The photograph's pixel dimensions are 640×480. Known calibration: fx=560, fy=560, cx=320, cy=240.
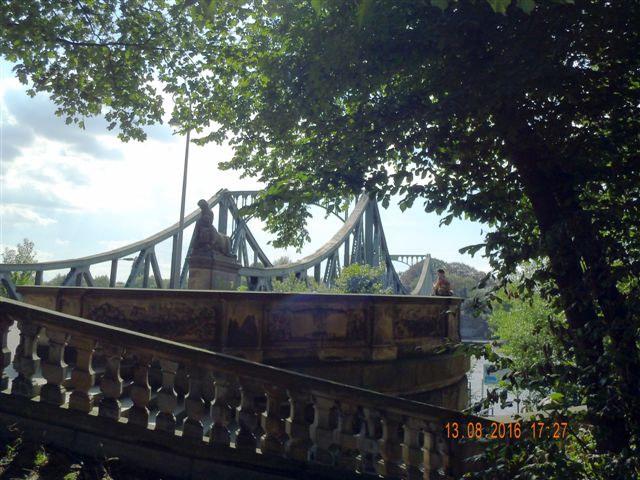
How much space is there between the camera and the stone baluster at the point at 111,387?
3982mm

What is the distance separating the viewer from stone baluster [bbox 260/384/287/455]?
4.24 m

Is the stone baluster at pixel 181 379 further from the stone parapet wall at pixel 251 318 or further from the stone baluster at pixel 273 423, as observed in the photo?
the stone parapet wall at pixel 251 318

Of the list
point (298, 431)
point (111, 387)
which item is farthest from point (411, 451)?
point (111, 387)

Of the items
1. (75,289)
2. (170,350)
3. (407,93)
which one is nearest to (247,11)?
(407,93)

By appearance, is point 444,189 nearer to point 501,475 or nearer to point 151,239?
point 501,475

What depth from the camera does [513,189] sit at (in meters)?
5.72

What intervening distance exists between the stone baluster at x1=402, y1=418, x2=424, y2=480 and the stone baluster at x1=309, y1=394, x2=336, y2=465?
2.11ft

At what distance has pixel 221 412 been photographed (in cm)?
414

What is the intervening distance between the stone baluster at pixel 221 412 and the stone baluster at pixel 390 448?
127cm

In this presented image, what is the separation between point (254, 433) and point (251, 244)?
4360 centimetres

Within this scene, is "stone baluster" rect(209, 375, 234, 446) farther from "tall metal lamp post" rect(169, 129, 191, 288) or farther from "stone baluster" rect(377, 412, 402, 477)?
"tall metal lamp post" rect(169, 129, 191, 288)

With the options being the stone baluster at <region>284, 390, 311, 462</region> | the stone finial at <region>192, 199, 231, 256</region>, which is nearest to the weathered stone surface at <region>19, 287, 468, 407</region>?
the stone baluster at <region>284, 390, 311, 462</region>

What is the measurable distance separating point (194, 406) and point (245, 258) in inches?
1644

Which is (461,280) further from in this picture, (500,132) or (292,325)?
(500,132)
